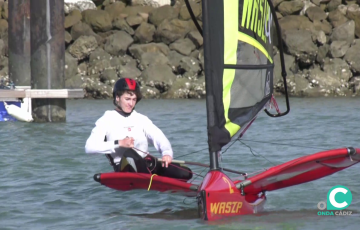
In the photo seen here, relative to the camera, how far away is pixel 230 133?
16.7 feet

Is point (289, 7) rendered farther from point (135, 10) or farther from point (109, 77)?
point (109, 77)

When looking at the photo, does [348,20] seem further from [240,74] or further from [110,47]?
[240,74]

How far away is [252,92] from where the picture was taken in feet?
18.2

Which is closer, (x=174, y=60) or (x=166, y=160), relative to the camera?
(x=166, y=160)

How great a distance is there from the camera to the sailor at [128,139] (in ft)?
17.6

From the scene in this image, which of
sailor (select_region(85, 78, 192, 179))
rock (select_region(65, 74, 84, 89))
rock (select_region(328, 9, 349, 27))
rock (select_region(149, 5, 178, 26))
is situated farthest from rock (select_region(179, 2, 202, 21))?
sailor (select_region(85, 78, 192, 179))

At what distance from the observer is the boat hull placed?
15.4ft

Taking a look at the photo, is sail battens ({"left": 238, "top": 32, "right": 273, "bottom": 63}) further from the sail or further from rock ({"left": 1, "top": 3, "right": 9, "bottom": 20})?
rock ({"left": 1, "top": 3, "right": 9, "bottom": 20})

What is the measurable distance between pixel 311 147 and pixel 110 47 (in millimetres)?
9273

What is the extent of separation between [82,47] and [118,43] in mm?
881

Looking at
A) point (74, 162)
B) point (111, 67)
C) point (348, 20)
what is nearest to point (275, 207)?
point (74, 162)

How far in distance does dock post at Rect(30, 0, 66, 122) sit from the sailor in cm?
520

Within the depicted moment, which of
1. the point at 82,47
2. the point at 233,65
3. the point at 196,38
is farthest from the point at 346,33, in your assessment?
the point at 233,65

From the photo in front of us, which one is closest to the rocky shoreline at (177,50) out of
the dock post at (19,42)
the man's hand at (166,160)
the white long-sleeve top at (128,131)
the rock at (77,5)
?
the rock at (77,5)
